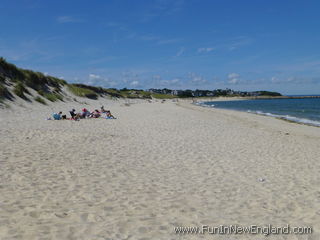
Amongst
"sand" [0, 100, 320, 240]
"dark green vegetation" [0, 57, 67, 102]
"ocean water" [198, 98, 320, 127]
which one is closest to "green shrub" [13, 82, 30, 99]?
"dark green vegetation" [0, 57, 67, 102]

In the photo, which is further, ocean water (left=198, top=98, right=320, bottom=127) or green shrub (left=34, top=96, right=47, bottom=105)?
ocean water (left=198, top=98, right=320, bottom=127)

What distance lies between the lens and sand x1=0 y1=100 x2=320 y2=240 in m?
4.68

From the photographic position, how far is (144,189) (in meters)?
6.75

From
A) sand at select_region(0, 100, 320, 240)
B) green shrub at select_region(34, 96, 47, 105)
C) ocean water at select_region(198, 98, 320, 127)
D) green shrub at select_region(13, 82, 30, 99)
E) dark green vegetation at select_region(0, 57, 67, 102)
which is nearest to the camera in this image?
sand at select_region(0, 100, 320, 240)

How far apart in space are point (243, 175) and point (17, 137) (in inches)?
400

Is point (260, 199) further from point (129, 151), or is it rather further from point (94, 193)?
point (129, 151)

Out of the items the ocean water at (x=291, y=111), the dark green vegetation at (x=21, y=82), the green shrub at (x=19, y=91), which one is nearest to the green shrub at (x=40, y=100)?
the dark green vegetation at (x=21, y=82)

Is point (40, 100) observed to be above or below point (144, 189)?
above

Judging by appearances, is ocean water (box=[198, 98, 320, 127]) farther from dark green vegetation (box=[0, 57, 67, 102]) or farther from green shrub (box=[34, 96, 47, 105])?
dark green vegetation (box=[0, 57, 67, 102])

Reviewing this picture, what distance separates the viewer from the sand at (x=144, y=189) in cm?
468

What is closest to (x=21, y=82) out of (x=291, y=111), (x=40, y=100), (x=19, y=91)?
(x=40, y=100)

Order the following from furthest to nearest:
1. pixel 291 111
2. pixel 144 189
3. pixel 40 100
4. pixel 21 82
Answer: pixel 291 111, pixel 21 82, pixel 40 100, pixel 144 189

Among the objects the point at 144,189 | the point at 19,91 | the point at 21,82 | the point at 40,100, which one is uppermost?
the point at 21,82

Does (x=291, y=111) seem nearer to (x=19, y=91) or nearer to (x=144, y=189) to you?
(x=19, y=91)
